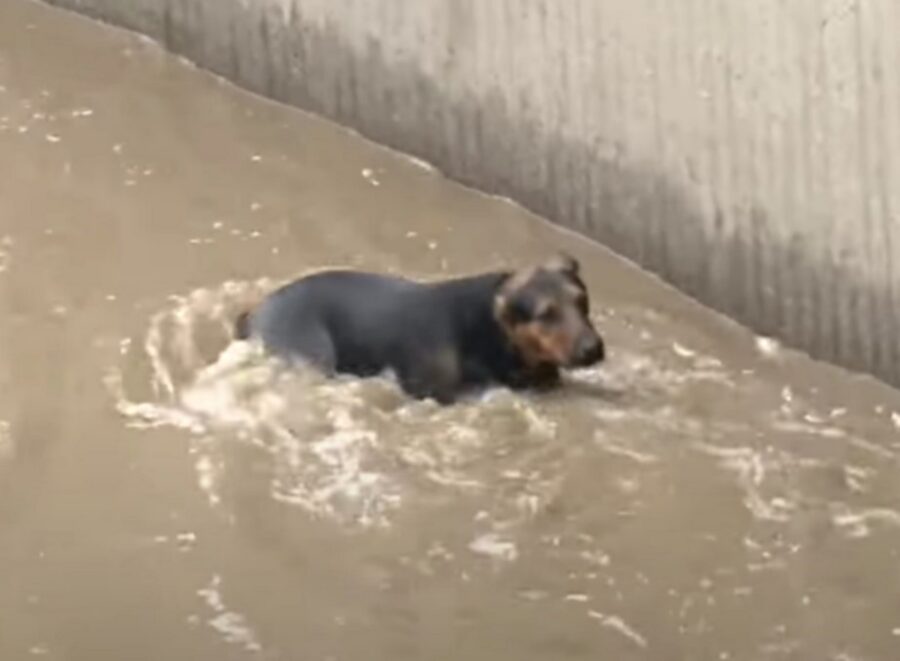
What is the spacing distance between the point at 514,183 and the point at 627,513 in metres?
2.17

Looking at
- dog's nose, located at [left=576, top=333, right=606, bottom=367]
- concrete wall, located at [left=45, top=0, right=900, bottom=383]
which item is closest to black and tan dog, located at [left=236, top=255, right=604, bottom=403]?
dog's nose, located at [left=576, top=333, right=606, bottom=367]

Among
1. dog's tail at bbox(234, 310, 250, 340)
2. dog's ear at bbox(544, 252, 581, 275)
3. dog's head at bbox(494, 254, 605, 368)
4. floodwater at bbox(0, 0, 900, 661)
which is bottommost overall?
floodwater at bbox(0, 0, 900, 661)

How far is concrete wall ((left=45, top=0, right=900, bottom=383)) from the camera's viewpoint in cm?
569

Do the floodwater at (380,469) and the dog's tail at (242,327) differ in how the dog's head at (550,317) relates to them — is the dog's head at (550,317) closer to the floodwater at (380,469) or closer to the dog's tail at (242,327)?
the floodwater at (380,469)

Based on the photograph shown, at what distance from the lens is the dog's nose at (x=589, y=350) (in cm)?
547

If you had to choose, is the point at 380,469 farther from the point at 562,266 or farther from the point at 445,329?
the point at 562,266

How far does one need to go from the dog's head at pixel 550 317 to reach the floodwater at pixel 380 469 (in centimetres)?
13

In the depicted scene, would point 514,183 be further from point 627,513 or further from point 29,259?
point 627,513

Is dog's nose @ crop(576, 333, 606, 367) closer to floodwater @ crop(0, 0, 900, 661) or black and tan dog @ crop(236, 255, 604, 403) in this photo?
black and tan dog @ crop(236, 255, 604, 403)

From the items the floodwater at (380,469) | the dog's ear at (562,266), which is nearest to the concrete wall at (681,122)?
the floodwater at (380,469)

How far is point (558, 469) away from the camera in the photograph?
5133mm

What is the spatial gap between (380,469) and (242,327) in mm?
919

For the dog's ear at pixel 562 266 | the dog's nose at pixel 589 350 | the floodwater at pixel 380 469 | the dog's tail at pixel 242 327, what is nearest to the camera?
the floodwater at pixel 380 469

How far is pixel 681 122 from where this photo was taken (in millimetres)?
6199
